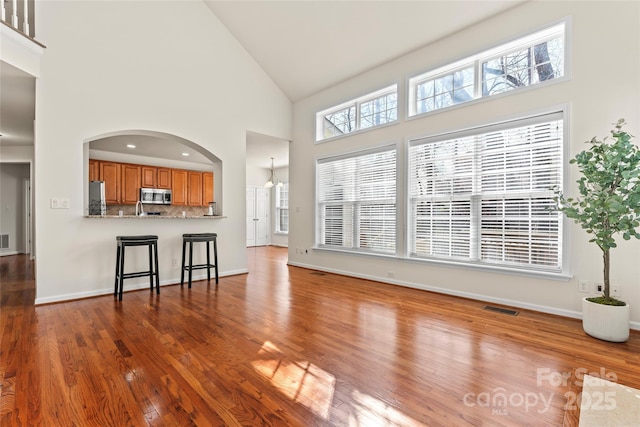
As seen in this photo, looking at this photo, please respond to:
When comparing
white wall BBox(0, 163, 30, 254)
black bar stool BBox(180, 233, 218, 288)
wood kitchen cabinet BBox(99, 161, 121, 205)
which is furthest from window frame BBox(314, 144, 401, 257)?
white wall BBox(0, 163, 30, 254)

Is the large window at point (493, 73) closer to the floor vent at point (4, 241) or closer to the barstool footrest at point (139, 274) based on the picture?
the barstool footrest at point (139, 274)

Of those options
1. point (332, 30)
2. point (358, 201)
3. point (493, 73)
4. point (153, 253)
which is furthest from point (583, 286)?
point (153, 253)

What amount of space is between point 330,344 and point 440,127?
321 centimetres

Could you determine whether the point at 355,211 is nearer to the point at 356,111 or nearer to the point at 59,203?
the point at 356,111

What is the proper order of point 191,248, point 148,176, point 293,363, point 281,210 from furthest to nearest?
point 281,210 < point 148,176 < point 191,248 < point 293,363

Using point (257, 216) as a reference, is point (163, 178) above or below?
above

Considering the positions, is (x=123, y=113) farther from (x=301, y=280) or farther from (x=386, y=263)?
(x=386, y=263)

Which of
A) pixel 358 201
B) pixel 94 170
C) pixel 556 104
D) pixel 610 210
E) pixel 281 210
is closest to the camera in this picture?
pixel 610 210

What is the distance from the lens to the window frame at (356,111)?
478cm

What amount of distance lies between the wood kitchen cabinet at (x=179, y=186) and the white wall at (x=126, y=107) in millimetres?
3676

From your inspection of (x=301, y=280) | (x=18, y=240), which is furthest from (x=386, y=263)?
(x=18, y=240)

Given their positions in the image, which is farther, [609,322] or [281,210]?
[281,210]

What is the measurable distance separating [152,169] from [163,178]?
1.11ft

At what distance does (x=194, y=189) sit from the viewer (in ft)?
28.0
